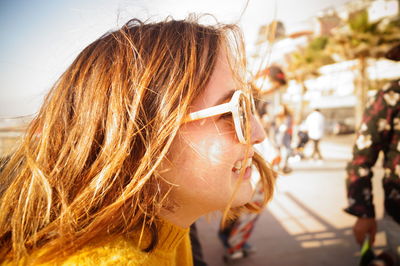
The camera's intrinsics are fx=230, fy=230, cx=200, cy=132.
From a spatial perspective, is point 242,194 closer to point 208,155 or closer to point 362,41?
point 208,155

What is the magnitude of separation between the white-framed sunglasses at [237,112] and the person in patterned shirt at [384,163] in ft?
4.16

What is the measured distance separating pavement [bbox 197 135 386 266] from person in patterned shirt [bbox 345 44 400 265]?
612mm

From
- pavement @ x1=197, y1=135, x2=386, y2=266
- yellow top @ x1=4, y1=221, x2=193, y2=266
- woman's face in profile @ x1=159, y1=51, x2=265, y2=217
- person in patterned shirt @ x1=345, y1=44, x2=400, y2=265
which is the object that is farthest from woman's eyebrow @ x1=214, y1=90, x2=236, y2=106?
person in patterned shirt @ x1=345, y1=44, x2=400, y2=265

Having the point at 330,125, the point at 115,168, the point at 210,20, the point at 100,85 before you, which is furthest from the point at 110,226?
the point at 330,125

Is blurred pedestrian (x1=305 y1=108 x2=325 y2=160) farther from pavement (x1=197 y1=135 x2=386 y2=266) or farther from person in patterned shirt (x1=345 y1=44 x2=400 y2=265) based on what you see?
person in patterned shirt (x1=345 y1=44 x2=400 y2=265)

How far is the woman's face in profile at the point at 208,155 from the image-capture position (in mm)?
901

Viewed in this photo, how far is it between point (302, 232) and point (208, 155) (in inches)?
111

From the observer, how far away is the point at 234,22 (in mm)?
1200

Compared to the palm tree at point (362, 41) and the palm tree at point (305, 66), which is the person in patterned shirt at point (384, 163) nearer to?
the palm tree at point (362, 41)

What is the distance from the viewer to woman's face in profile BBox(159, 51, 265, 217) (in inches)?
35.5

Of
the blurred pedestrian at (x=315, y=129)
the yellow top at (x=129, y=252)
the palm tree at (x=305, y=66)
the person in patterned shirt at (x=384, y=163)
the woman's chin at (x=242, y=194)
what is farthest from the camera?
the palm tree at (x=305, y=66)

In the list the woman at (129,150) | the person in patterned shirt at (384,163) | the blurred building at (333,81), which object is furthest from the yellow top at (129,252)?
the blurred building at (333,81)

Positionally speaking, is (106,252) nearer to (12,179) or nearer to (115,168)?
(115,168)

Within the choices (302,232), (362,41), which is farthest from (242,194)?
(362,41)
